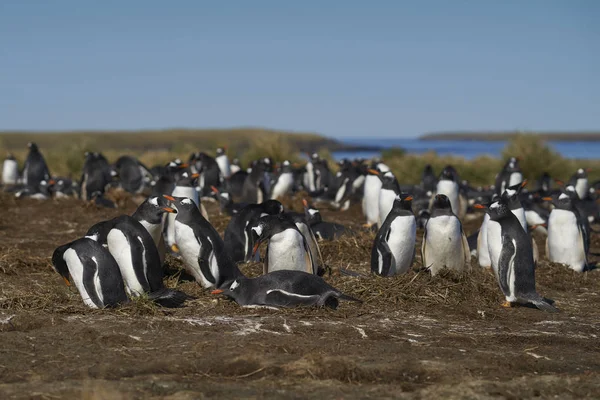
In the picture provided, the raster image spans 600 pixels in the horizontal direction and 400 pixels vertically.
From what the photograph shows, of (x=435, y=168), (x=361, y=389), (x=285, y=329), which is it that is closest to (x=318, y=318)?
(x=285, y=329)

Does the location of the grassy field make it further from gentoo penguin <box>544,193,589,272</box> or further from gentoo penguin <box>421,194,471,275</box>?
gentoo penguin <box>421,194,471,275</box>

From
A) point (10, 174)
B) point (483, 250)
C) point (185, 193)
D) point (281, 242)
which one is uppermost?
point (185, 193)

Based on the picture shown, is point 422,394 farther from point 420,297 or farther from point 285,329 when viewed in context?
point 420,297

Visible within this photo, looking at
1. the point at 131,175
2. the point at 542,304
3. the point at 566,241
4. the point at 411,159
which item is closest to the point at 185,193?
the point at 566,241

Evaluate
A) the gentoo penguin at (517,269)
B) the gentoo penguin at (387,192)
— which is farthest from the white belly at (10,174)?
the gentoo penguin at (517,269)

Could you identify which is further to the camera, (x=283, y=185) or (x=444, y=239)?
(x=283, y=185)

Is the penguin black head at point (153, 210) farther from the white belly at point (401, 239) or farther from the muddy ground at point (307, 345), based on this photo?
the white belly at point (401, 239)

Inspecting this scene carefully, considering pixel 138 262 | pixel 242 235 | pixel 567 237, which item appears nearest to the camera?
pixel 138 262

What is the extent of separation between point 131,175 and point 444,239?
11.4m

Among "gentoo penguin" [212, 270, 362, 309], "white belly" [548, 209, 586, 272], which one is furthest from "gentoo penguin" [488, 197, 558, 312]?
"white belly" [548, 209, 586, 272]

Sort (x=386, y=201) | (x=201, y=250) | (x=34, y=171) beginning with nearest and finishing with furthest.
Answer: (x=201, y=250) < (x=386, y=201) < (x=34, y=171)

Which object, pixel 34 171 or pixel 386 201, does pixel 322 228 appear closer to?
pixel 386 201

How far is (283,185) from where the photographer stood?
17.5 metres

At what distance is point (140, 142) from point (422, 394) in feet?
284
